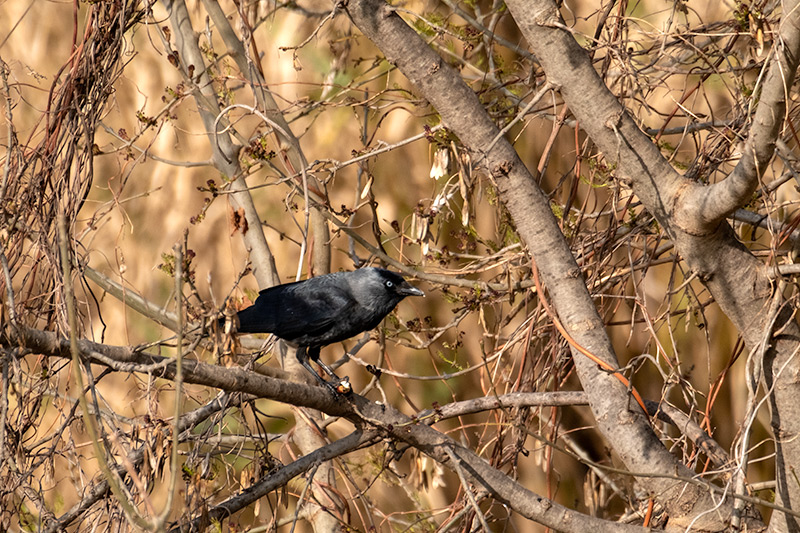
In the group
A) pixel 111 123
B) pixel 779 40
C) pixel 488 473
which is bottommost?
pixel 488 473

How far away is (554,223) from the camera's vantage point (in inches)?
124

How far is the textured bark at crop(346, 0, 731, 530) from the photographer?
9.93 feet

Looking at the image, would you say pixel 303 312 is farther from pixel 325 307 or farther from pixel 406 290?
pixel 406 290

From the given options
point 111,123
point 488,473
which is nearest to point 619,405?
point 488,473

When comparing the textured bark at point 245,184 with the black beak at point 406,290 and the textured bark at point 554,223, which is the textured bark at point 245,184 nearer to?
the black beak at point 406,290

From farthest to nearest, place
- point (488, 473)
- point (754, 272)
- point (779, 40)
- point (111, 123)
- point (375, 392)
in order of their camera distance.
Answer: point (111, 123)
point (375, 392)
point (488, 473)
point (754, 272)
point (779, 40)

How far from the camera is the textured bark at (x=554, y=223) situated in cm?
303

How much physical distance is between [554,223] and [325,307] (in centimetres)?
152

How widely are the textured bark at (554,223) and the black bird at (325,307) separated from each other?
1252 mm

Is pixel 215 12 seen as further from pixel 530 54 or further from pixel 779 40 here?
pixel 779 40

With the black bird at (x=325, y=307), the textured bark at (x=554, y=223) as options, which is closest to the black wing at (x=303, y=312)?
the black bird at (x=325, y=307)

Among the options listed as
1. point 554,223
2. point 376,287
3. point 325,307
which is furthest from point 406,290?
point 554,223

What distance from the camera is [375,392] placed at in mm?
6527

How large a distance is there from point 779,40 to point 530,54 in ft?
7.18
